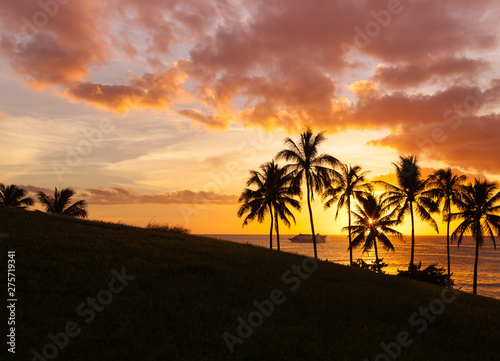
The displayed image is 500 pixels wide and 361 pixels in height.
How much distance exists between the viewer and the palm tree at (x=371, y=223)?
144 feet

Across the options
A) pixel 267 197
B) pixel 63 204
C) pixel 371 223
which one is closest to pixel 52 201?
pixel 63 204

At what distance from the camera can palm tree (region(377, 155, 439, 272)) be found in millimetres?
40125

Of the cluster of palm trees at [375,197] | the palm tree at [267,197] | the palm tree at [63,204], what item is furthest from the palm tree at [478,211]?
the palm tree at [63,204]

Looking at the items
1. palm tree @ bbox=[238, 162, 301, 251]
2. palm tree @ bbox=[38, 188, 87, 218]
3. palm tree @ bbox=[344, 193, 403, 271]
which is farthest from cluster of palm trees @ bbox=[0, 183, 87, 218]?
palm tree @ bbox=[344, 193, 403, 271]

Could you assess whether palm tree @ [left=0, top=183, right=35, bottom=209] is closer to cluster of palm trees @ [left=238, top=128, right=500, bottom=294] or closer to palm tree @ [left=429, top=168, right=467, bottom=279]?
cluster of palm trees @ [left=238, top=128, right=500, bottom=294]

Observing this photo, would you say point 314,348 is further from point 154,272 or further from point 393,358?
point 154,272

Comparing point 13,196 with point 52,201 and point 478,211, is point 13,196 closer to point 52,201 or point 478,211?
point 52,201

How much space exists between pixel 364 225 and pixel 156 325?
41144 millimetres

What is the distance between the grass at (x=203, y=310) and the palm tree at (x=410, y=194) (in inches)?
994

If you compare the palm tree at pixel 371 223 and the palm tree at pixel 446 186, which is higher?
the palm tree at pixel 446 186

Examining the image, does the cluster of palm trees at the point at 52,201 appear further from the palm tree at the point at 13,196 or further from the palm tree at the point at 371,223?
the palm tree at the point at 371,223

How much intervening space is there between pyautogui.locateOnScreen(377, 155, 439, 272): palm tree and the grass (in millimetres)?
25242

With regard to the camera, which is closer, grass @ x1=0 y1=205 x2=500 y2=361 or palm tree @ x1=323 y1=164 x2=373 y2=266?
grass @ x1=0 y1=205 x2=500 y2=361

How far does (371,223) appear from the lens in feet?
150
